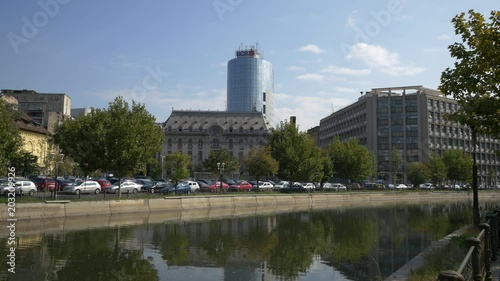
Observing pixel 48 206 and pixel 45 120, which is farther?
pixel 45 120

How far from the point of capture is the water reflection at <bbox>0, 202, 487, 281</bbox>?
15711 mm

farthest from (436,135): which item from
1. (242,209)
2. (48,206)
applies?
(48,206)

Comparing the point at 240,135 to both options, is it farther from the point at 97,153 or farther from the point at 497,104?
the point at 497,104

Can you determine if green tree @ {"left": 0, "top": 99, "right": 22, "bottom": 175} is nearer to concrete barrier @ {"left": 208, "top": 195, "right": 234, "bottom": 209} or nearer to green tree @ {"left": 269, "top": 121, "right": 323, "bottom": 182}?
concrete barrier @ {"left": 208, "top": 195, "right": 234, "bottom": 209}

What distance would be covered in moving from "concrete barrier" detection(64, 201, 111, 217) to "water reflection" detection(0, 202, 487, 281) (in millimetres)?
5823

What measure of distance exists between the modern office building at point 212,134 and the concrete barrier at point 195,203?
8897cm

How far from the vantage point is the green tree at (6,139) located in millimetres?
31775

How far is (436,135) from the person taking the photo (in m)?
118

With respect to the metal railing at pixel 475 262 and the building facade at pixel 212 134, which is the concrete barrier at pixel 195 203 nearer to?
the metal railing at pixel 475 262

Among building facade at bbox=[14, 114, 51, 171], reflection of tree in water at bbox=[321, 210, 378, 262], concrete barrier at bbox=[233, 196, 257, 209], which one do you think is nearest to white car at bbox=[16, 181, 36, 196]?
concrete barrier at bbox=[233, 196, 257, 209]

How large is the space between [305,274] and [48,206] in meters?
21.5

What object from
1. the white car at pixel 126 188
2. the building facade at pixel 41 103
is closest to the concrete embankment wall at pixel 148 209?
the white car at pixel 126 188

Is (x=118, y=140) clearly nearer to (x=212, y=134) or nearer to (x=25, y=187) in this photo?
(x=25, y=187)

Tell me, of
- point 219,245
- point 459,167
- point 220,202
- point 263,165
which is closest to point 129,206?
point 220,202
